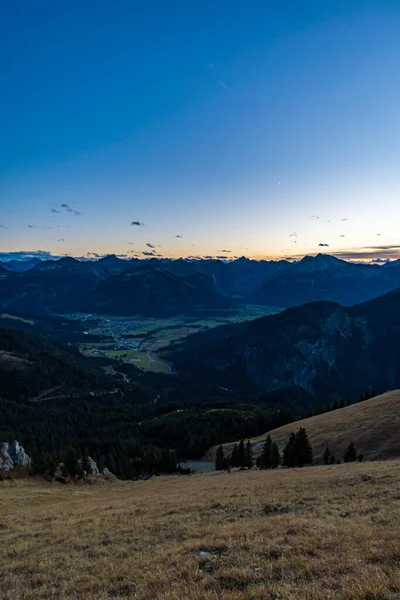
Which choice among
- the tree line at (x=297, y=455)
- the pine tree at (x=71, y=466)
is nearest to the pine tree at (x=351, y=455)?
the tree line at (x=297, y=455)

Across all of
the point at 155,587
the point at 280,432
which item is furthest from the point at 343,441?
the point at 155,587

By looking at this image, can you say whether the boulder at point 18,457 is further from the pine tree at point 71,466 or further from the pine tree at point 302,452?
the pine tree at point 302,452

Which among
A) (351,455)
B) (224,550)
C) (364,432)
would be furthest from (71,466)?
(224,550)

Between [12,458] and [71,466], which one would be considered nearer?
[71,466]

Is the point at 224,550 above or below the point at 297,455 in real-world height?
above

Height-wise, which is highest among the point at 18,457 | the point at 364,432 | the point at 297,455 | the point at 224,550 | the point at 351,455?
the point at 224,550

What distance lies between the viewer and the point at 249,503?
26531 millimetres

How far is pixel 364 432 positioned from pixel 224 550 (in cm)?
5782

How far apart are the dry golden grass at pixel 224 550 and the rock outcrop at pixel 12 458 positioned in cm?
3726

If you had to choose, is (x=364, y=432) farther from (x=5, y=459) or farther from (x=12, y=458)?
(x=12, y=458)

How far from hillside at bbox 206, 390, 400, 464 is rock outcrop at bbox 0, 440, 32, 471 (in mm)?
52020

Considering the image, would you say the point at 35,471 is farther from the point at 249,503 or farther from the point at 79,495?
the point at 249,503

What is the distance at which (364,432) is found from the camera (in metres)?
63.6

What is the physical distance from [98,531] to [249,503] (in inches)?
447
